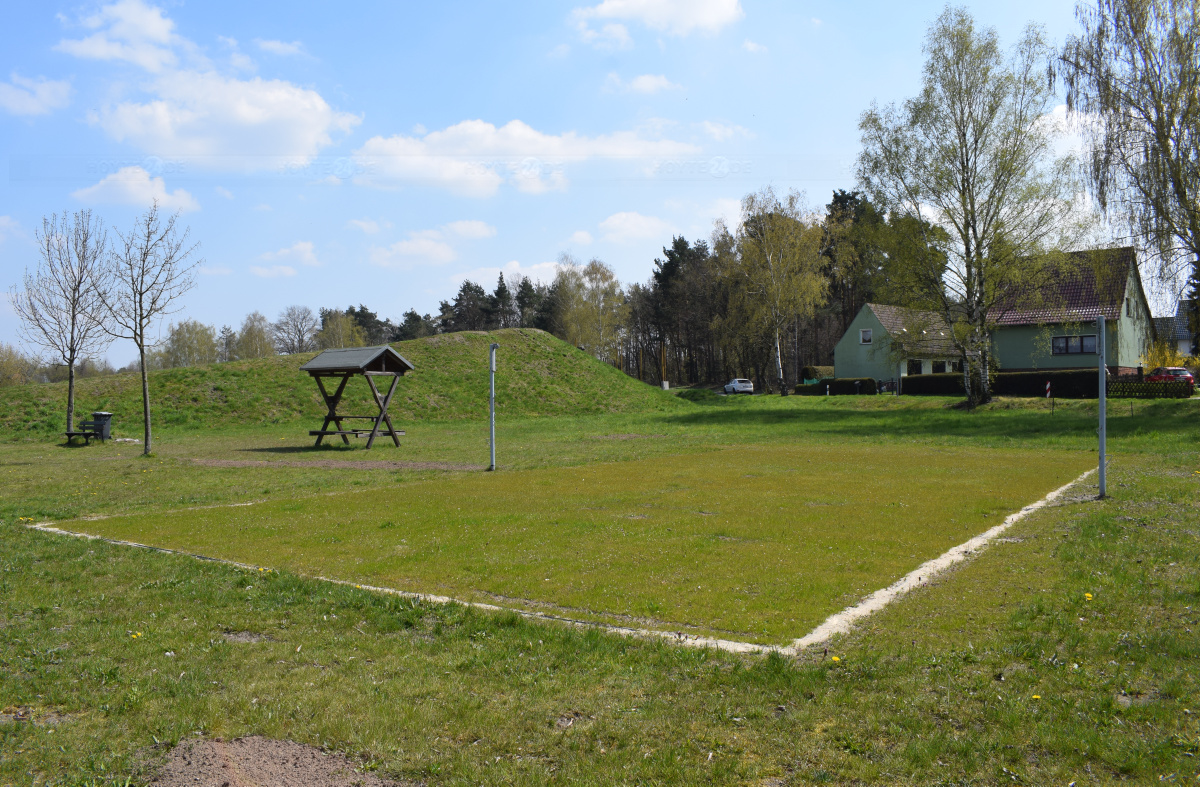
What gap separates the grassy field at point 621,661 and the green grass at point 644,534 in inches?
3.4

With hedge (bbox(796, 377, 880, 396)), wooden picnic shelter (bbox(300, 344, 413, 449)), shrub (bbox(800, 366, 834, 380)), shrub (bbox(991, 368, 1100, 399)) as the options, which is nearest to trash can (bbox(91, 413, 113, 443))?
wooden picnic shelter (bbox(300, 344, 413, 449))

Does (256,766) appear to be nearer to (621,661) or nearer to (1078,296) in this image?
(621,661)

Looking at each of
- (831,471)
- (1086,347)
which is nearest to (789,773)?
(831,471)

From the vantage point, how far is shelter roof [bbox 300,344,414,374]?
83.2 feet

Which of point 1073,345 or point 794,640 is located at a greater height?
point 1073,345

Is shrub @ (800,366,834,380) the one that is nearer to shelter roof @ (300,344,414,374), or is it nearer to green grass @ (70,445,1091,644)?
shelter roof @ (300,344,414,374)

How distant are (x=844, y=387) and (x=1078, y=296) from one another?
15696 millimetres

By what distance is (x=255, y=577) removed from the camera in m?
7.64

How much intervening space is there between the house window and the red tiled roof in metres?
1.73

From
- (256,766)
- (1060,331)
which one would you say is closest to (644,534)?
(256,766)

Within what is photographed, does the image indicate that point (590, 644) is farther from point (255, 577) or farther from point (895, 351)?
point (895, 351)

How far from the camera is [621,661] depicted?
5.36 metres

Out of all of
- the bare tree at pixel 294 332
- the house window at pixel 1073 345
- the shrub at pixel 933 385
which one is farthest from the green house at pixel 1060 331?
the bare tree at pixel 294 332

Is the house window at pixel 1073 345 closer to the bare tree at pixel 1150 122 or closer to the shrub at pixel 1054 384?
the shrub at pixel 1054 384
